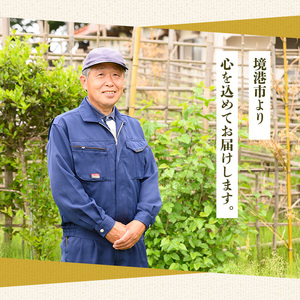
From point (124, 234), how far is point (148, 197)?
25 centimetres

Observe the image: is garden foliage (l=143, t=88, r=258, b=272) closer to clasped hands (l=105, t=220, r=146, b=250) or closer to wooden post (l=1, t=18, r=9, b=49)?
clasped hands (l=105, t=220, r=146, b=250)

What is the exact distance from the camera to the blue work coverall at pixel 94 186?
2.13m

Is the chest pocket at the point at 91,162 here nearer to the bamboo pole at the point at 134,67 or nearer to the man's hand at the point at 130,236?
the man's hand at the point at 130,236

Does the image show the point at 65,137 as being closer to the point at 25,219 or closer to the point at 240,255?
the point at 25,219

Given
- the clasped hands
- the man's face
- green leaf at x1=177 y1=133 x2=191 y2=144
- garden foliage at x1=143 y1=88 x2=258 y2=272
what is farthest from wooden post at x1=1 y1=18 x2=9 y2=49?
the clasped hands

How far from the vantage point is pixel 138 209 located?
2291 millimetres

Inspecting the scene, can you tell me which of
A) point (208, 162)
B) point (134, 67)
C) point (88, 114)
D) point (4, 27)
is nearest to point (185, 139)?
point (208, 162)

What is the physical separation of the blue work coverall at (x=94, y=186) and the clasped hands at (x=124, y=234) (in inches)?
1.2

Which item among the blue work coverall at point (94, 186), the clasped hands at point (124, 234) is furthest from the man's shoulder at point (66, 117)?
the clasped hands at point (124, 234)

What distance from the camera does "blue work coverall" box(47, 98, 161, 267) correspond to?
2133mm

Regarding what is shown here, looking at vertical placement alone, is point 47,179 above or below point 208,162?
below

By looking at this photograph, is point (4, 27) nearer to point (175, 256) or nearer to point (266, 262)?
point (175, 256)

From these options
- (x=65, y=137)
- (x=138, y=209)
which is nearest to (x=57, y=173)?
(x=65, y=137)

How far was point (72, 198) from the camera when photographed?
2.13 metres
